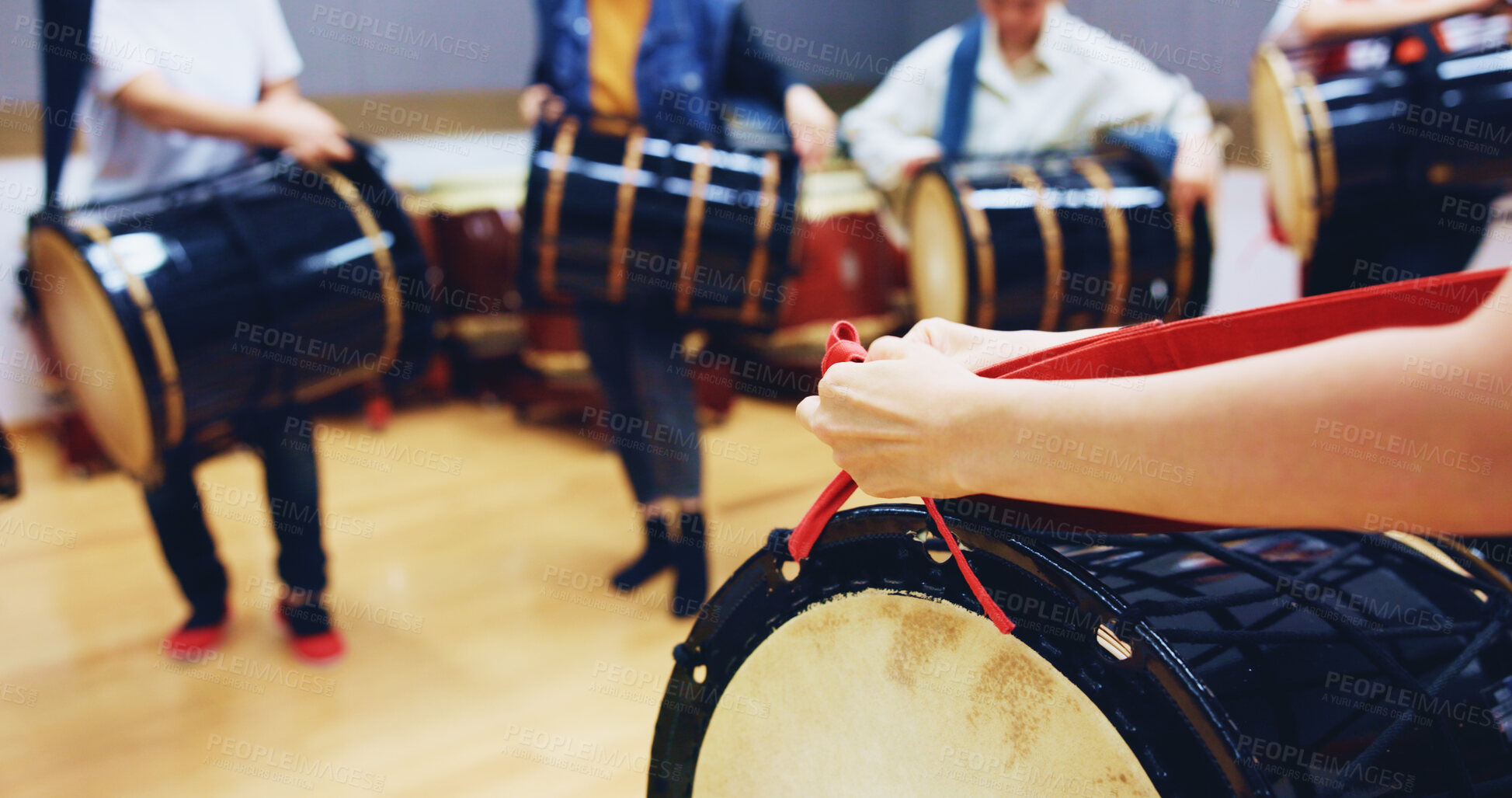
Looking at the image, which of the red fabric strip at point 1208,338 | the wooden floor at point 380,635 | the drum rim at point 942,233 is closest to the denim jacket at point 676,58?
the drum rim at point 942,233

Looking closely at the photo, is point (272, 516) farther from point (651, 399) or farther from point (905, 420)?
point (905, 420)

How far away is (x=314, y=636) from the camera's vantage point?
190 cm

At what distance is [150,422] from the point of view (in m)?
1.55

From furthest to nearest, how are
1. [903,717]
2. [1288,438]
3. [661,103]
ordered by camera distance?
[661,103] < [903,717] < [1288,438]

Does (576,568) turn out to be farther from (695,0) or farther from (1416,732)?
(1416,732)

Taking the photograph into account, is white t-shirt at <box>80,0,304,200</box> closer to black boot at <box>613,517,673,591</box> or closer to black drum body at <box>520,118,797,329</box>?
black drum body at <box>520,118,797,329</box>

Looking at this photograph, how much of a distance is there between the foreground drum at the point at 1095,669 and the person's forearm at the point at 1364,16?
1.41m

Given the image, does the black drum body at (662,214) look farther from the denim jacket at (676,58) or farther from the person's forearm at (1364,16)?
the person's forearm at (1364,16)

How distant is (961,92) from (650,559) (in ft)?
3.95

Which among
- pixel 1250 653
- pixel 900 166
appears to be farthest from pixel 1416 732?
pixel 900 166

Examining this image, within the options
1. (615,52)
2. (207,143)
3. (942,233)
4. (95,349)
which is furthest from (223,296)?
(942,233)

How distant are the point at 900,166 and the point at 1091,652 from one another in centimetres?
176

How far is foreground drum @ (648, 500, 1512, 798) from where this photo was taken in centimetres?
61

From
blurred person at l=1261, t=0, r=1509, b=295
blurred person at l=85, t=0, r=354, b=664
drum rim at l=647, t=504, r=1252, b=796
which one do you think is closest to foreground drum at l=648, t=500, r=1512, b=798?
drum rim at l=647, t=504, r=1252, b=796
